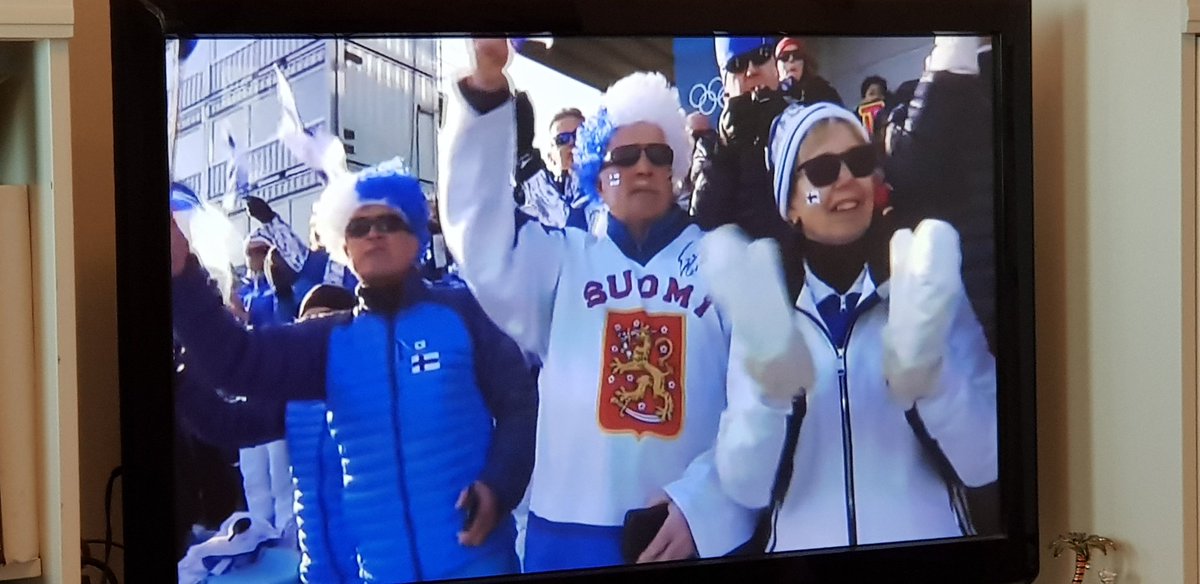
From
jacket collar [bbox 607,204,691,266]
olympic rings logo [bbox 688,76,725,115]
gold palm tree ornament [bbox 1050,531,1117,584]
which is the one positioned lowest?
gold palm tree ornament [bbox 1050,531,1117,584]

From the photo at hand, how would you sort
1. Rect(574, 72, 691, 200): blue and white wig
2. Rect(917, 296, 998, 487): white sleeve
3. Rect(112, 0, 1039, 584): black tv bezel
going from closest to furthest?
Rect(112, 0, 1039, 584): black tv bezel < Rect(574, 72, 691, 200): blue and white wig < Rect(917, 296, 998, 487): white sleeve

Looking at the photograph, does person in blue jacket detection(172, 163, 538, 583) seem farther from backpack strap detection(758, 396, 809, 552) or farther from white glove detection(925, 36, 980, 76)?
white glove detection(925, 36, 980, 76)

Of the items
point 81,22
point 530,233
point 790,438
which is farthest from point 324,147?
point 790,438

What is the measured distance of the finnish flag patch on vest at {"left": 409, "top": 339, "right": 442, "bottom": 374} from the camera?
1260mm

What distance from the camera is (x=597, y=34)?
1311 millimetres

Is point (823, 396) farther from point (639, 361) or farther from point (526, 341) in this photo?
point (526, 341)

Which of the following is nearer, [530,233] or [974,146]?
[530,233]

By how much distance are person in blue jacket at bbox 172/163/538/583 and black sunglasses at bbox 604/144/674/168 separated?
21cm

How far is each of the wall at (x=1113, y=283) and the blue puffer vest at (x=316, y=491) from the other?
86 cm

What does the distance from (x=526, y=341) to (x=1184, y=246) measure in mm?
709

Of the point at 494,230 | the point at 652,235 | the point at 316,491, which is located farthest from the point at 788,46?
the point at 316,491

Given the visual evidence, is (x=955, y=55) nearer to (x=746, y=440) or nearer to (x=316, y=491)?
(x=746, y=440)

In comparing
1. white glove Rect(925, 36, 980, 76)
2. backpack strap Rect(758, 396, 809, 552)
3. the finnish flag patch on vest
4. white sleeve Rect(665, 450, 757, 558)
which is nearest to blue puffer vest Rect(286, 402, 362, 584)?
the finnish flag patch on vest

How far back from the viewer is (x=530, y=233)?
1290 mm
